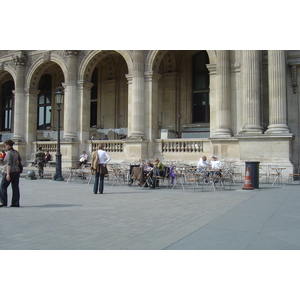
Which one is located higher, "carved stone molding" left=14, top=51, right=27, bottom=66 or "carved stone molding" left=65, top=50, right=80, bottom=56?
"carved stone molding" left=14, top=51, right=27, bottom=66

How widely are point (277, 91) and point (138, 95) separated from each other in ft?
25.9

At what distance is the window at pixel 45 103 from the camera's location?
102 feet

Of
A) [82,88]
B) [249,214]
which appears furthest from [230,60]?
[249,214]

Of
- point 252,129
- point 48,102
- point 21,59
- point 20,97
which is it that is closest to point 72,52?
point 21,59

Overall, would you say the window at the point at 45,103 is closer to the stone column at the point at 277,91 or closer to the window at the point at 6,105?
the window at the point at 6,105

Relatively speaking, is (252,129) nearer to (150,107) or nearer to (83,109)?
(150,107)

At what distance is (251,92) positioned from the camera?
18.0 meters

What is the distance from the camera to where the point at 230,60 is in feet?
63.1

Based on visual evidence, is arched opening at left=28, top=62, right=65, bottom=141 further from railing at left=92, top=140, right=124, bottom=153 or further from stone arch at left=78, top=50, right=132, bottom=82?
railing at left=92, top=140, right=124, bottom=153

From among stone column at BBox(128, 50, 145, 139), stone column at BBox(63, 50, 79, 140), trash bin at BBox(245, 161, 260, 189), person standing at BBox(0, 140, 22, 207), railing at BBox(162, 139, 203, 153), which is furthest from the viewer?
stone column at BBox(63, 50, 79, 140)

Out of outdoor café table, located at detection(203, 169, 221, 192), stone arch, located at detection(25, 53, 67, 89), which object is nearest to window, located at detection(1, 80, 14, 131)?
stone arch, located at detection(25, 53, 67, 89)

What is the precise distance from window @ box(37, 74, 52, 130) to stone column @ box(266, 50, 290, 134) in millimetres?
19722

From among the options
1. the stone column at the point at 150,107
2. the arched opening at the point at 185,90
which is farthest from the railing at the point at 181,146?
the arched opening at the point at 185,90

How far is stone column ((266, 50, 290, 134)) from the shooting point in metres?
17.5
